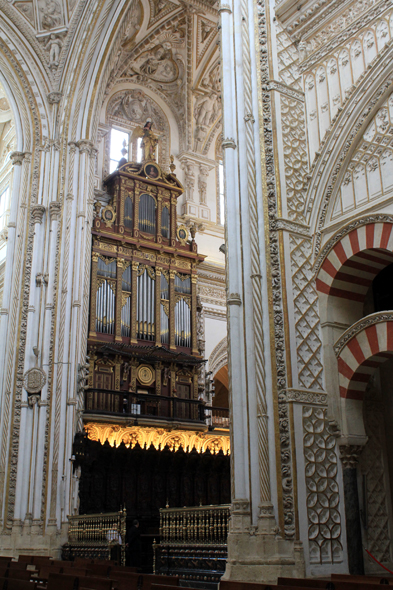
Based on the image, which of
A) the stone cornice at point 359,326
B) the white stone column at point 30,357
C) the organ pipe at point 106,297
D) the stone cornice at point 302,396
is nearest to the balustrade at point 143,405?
the white stone column at point 30,357

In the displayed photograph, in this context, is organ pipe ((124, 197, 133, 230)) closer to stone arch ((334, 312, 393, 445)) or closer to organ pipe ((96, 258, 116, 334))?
organ pipe ((96, 258, 116, 334))

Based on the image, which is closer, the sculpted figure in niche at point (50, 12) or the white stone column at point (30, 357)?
the white stone column at point (30, 357)

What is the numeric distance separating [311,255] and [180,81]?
13.0 m

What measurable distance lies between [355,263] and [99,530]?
6747 mm

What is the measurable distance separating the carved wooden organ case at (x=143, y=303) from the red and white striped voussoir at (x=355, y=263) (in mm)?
7336

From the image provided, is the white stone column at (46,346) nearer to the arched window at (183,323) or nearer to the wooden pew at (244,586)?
the arched window at (183,323)

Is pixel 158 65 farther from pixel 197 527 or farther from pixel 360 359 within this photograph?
pixel 197 527

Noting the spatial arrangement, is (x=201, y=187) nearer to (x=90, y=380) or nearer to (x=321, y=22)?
(x=90, y=380)

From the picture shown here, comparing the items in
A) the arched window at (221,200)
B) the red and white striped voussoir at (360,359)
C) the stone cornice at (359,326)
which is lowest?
the red and white striped voussoir at (360,359)

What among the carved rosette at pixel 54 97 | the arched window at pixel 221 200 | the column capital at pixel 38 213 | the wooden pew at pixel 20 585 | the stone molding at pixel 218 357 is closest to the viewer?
the wooden pew at pixel 20 585

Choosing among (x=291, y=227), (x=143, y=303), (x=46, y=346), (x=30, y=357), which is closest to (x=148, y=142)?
(x=143, y=303)

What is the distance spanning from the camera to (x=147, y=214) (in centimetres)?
1761

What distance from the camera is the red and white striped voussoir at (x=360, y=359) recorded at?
8.17 meters

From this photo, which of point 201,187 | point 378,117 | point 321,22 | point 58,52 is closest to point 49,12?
point 58,52
